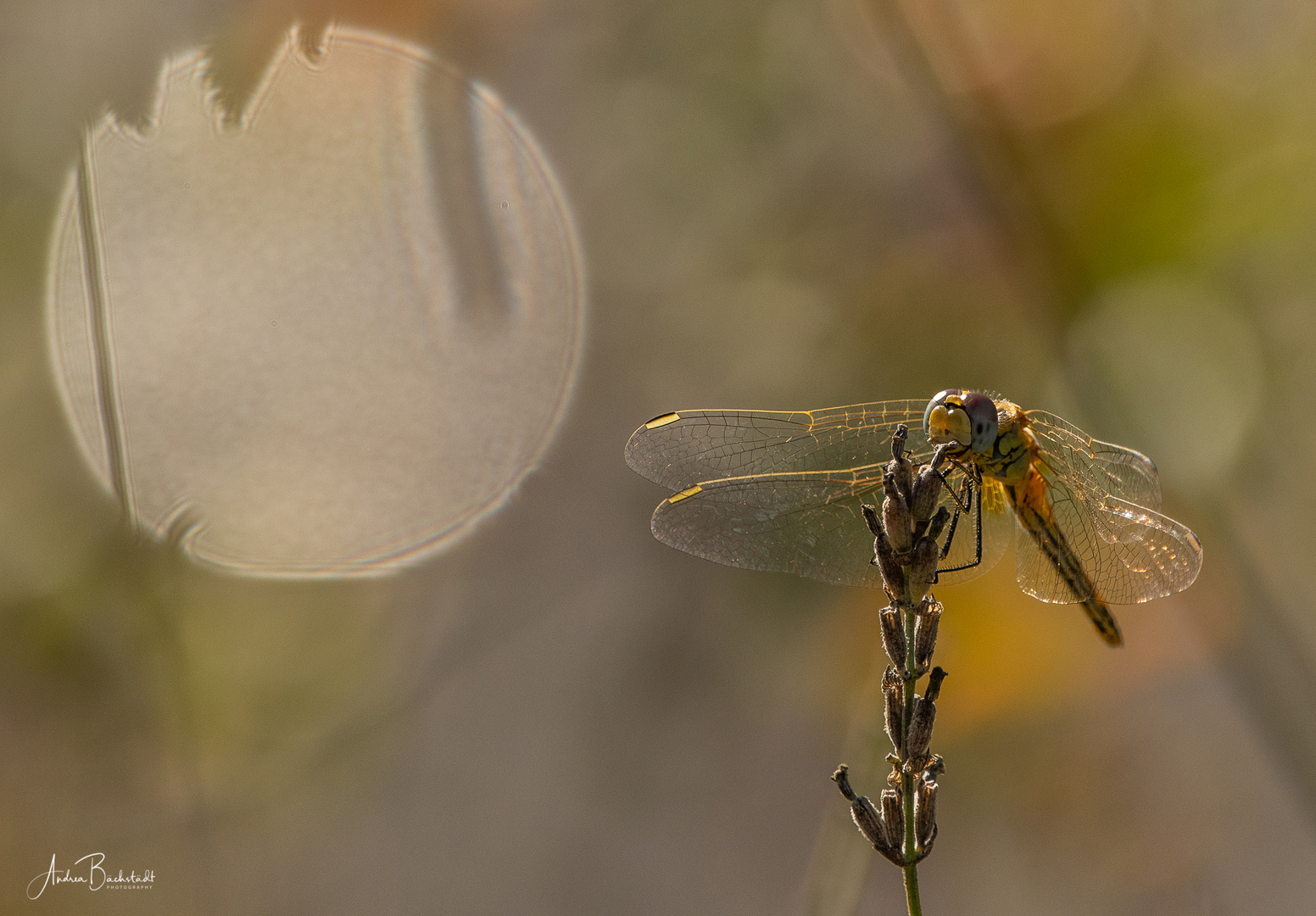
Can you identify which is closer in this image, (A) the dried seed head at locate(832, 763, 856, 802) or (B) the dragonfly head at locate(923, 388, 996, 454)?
(A) the dried seed head at locate(832, 763, 856, 802)

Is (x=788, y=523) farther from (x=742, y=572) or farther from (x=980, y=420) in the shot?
(x=742, y=572)

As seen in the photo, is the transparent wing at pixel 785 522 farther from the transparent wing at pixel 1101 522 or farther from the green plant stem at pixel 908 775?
the green plant stem at pixel 908 775

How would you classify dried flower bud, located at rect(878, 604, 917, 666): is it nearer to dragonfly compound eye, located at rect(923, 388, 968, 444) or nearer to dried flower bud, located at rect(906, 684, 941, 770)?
dried flower bud, located at rect(906, 684, 941, 770)

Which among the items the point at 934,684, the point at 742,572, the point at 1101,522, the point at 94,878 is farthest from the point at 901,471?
Result: the point at 94,878

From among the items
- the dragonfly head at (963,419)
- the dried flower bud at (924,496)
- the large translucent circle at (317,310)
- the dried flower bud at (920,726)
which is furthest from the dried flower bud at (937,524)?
the large translucent circle at (317,310)

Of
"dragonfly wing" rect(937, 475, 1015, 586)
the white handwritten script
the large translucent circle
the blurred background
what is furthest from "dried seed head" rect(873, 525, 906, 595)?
the white handwritten script

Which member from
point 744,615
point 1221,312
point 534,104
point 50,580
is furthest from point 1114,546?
point 50,580
